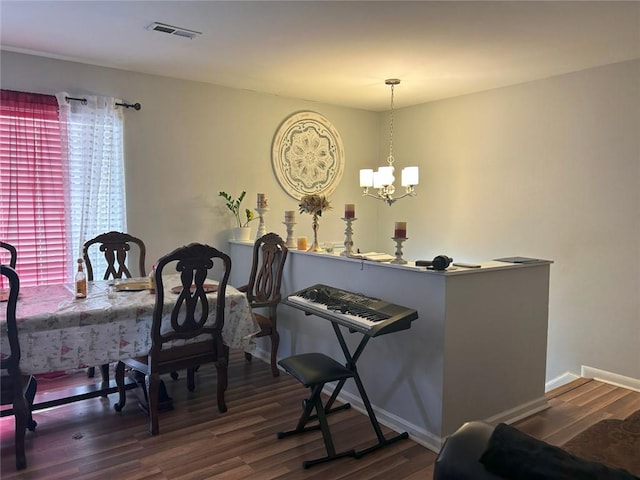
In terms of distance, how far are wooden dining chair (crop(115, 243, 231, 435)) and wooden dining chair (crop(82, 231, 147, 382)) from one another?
3.03ft

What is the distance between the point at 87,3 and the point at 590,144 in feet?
12.3

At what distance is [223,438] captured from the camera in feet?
8.89

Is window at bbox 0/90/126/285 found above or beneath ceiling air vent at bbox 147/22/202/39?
beneath

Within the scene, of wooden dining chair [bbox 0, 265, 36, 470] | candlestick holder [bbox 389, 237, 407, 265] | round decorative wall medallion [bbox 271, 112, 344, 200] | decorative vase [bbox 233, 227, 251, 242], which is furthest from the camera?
round decorative wall medallion [bbox 271, 112, 344, 200]

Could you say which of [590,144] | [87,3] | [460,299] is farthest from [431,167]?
[87,3]

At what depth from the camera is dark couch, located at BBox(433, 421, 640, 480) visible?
2.94 feet

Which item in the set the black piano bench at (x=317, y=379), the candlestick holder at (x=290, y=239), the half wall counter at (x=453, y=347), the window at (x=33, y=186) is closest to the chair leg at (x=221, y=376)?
the black piano bench at (x=317, y=379)

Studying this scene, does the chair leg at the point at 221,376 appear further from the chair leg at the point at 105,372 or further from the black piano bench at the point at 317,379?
the chair leg at the point at 105,372

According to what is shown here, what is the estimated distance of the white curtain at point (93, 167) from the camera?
3711 mm

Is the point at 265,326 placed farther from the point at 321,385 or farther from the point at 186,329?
the point at 321,385

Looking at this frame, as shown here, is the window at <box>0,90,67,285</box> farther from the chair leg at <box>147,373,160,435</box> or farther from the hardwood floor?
the chair leg at <box>147,373,160,435</box>

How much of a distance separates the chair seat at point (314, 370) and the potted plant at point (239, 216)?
2058 millimetres

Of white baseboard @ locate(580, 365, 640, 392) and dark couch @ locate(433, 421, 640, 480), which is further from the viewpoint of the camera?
white baseboard @ locate(580, 365, 640, 392)

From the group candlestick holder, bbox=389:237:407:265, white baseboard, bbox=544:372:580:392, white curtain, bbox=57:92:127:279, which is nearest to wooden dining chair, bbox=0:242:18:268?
white curtain, bbox=57:92:127:279
